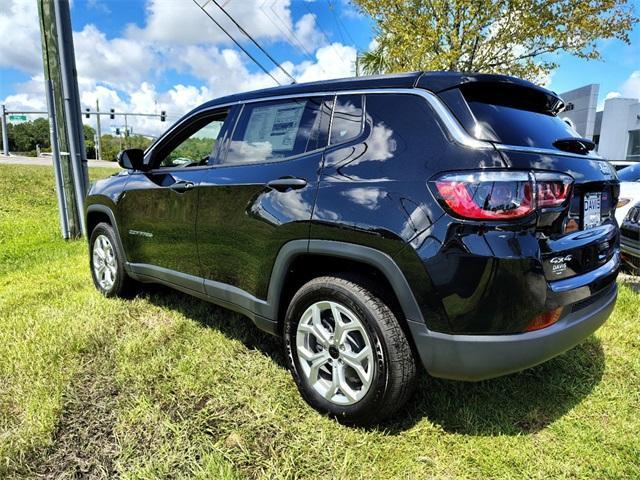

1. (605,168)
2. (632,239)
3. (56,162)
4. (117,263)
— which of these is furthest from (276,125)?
(56,162)

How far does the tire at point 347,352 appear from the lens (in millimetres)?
2205

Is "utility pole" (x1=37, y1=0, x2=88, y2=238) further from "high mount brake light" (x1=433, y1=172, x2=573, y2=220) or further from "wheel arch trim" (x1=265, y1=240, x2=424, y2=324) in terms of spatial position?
"high mount brake light" (x1=433, y1=172, x2=573, y2=220)

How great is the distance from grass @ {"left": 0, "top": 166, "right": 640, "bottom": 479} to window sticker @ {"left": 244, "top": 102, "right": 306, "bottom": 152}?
1.43 meters

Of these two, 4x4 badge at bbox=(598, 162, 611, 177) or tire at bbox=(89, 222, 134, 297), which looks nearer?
4x4 badge at bbox=(598, 162, 611, 177)

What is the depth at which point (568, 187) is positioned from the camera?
210 cm

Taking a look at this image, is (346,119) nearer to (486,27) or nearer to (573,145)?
(573,145)

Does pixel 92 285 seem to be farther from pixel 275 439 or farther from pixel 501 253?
pixel 501 253

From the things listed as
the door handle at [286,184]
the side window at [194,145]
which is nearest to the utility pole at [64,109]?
the side window at [194,145]

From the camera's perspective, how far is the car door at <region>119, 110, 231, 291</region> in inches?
130

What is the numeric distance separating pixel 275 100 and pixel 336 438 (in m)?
2.02

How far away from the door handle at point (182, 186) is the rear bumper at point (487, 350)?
1890mm

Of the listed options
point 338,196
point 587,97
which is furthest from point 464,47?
point 587,97

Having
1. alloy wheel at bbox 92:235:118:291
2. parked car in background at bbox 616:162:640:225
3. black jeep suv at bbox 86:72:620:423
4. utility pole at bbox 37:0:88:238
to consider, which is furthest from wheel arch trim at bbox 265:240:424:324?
utility pole at bbox 37:0:88:238

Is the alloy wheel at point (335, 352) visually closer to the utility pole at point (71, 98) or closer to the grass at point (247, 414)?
the grass at point (247, 414)
